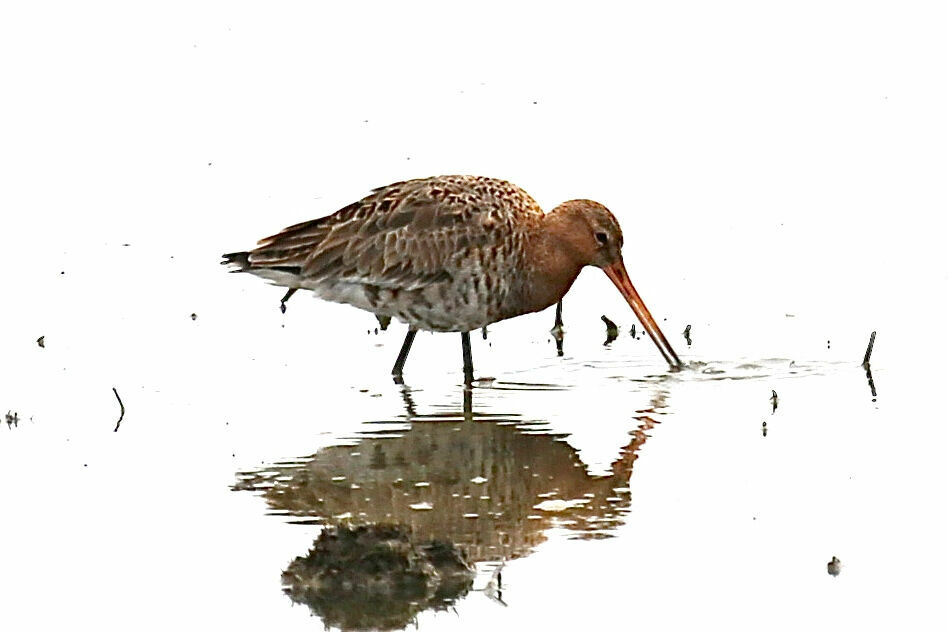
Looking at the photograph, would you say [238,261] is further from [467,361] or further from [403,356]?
[467,361]

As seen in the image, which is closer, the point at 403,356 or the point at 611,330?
the point at 403,356

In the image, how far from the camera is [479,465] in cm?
974

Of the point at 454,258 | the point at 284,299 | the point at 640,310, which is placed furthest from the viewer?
the point at 284,299

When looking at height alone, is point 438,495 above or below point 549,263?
below

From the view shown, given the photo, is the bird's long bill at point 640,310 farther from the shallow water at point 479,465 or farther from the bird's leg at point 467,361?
the bird's leg at point 467,361

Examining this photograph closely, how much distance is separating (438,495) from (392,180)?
606 cm

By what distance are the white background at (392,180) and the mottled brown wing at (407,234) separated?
1.53 ft

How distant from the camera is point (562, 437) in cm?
1016

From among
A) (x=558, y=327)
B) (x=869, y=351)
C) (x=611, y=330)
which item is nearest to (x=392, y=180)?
(x=558, y=327)

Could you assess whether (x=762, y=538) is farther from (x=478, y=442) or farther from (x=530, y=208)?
(x=530, y=208)

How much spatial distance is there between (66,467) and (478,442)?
181cm

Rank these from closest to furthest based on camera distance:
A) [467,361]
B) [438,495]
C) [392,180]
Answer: [438,495]
[467,361]
[392,180]

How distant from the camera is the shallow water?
8.05 metres

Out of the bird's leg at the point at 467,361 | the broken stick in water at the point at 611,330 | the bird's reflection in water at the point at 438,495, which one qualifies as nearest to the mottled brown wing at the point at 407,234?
the bird's leg at the point at 467,361
